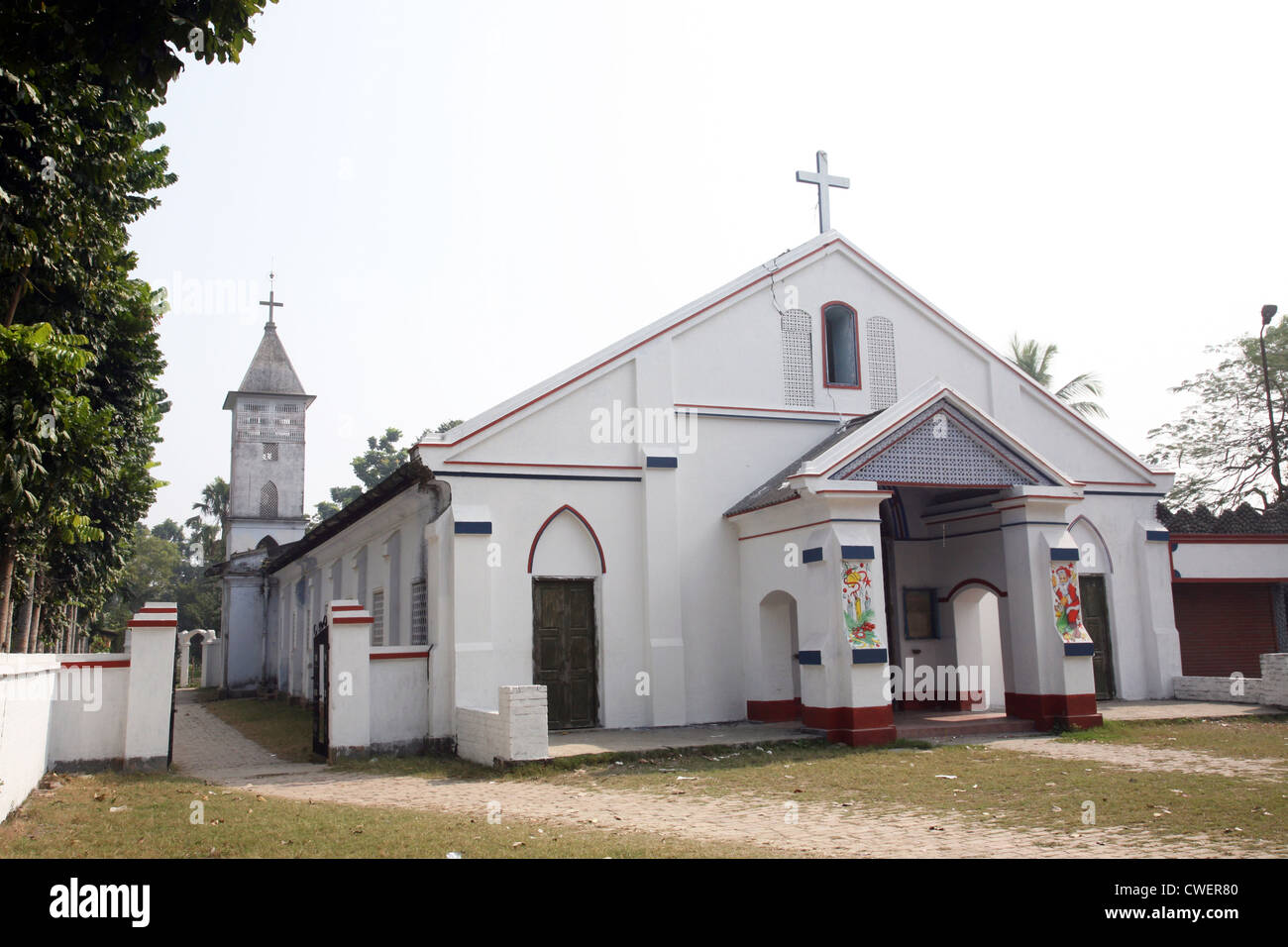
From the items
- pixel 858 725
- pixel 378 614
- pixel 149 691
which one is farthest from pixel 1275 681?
pixel 149 691

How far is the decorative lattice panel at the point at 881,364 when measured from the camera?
61.4 ft

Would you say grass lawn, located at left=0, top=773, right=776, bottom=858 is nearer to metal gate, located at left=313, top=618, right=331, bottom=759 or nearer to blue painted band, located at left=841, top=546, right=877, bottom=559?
metal gate, located at left=313, top=618, right=331, bottom=759

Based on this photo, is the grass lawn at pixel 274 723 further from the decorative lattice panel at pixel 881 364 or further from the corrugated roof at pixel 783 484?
the decorative lattice panel at pixel 881 364

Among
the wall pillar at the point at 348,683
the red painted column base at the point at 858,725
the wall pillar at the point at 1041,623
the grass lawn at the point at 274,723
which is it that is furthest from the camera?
the grass lawn at the point at 274,723

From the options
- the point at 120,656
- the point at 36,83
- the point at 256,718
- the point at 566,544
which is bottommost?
the point at 256,718

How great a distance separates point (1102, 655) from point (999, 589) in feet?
11.5

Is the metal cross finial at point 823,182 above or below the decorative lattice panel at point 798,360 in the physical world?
above

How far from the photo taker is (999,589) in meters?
17.1

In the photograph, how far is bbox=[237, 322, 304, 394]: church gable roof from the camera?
3806 centimetres

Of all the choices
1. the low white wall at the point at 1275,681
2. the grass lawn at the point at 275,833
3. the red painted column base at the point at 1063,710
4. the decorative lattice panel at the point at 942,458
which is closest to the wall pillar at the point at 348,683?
the grass lawn at the point at 275,833

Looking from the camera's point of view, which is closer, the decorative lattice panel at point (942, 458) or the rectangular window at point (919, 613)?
the decorative lattice panel at point (942, 458)

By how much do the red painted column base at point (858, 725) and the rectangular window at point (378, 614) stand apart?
32.2 ft

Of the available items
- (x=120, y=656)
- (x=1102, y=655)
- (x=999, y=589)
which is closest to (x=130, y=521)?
(x=120, y=656)

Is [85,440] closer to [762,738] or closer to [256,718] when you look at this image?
[762,738]
